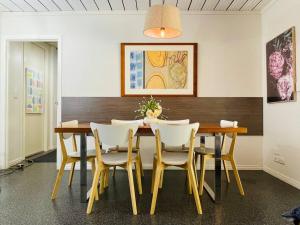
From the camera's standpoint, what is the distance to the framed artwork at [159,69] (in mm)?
3971

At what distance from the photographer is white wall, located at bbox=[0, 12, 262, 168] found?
13.0ft

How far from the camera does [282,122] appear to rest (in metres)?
3.33

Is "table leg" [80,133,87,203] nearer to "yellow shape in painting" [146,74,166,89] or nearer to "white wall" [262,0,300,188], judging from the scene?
"yellow shape in painting" [146,74,166,89]

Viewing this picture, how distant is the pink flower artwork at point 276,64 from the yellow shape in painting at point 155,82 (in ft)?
5.43

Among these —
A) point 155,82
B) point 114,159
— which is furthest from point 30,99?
point 114,159

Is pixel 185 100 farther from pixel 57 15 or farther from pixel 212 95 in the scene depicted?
pixel 57 15

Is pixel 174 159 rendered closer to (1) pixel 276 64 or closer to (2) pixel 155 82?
(2) pixel 155 82

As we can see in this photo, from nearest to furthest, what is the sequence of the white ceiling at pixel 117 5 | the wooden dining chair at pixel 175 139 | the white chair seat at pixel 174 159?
1. the wooden dining chair at pixel 175 139
2. the white chair seat at pixel 174 159
3. the white ceiling at pixel 117 5

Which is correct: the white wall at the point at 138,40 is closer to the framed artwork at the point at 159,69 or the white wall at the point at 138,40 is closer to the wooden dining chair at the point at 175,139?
the framed artwork at the point at 159,69

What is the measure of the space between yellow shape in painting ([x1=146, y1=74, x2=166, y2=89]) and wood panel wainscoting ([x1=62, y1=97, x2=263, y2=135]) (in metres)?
0.21

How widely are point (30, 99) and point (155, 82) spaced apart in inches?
111

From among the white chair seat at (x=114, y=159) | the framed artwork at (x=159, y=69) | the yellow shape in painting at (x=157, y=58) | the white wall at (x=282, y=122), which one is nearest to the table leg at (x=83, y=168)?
the white chair seat at (x=114, y=159)

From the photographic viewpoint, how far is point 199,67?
400 cm

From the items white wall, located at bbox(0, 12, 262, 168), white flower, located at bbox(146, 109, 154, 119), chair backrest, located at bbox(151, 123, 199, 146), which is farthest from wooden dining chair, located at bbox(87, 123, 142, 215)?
white wall, located at bbox(0, 12, 262, 168)
